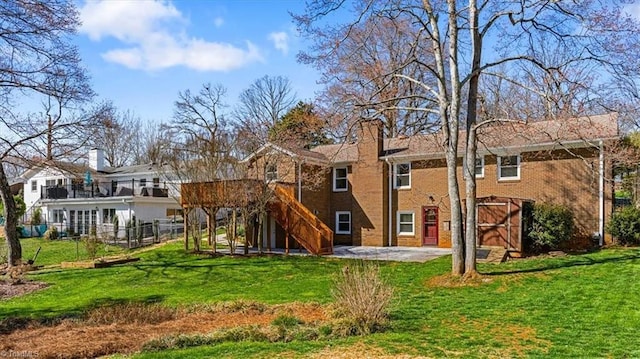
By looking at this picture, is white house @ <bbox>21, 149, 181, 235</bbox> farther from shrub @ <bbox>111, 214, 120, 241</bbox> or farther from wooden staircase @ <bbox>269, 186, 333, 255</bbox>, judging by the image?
wooden staircase @ <bbox>269, 186, 333, 255</bbox>

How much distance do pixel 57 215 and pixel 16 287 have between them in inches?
952

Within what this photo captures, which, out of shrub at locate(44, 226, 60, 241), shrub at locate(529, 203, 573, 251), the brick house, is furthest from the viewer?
shrub at locate(44, 226, 60, 241)

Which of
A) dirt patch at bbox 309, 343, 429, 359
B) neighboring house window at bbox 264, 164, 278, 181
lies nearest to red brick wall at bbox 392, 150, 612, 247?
neighboring house window at bbox 264, 164, 278, 181

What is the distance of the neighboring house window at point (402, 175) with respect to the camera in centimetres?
2500

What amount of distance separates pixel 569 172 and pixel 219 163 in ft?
51.2

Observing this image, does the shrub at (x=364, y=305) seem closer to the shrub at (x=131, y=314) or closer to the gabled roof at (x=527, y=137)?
the shrub at (x=131, y=314)

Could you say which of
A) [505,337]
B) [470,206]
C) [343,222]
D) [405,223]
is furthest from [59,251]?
[505,337]

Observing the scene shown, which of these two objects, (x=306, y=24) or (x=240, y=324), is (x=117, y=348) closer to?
(x=240, y=324)

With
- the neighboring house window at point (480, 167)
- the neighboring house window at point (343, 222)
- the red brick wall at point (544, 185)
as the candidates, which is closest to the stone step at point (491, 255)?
the red brick wall at point (544, 185)

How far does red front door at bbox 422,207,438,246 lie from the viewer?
24.0 metres

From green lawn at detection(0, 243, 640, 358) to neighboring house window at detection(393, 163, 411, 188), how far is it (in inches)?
279

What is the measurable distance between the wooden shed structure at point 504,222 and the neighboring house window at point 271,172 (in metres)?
9.75

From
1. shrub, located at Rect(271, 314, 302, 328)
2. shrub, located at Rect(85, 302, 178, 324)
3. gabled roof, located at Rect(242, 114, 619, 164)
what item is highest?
gabled roof, located at Rect(242, 114, 619, 164)

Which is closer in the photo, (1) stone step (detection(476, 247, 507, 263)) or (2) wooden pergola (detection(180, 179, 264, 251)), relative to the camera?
(1) stone step (detection(476, 247, 507, 263))
